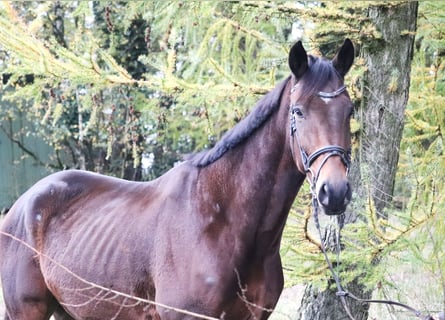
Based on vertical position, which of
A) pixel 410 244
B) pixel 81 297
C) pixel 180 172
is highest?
pixel 180 172

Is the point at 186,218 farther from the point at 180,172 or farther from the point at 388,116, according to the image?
the point at 388,116

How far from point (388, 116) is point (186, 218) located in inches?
66.4

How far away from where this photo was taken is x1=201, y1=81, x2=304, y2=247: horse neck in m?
2.83

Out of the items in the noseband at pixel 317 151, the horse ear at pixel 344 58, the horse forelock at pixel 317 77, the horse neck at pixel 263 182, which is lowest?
the horse neck at pixel 263 182

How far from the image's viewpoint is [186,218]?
2.99 metres

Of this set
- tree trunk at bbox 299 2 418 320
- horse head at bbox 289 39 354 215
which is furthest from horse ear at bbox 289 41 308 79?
tree trunk at bbox 299 2 418 320

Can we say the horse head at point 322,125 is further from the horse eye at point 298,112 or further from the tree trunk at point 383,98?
the tree trunk at point 383,98

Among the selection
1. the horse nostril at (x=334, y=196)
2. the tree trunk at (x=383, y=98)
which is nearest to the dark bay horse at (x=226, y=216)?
the horse nostril at (x=334, y=196)

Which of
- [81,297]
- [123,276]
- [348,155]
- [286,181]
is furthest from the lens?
[81,297]

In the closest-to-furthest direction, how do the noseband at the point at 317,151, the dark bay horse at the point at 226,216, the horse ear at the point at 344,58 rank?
1. the noseband at the point at 317,151
2. the dark bay horse at the point at 226,216
3. the horse ear at the point at 344,58

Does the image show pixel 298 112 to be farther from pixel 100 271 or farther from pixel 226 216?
pixel 100 271

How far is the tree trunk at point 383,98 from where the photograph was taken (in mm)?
3785

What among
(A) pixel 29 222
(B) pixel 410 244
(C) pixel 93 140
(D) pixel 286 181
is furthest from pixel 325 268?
(C) pixel 93 140

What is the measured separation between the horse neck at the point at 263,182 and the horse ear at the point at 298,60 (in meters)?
0.15
